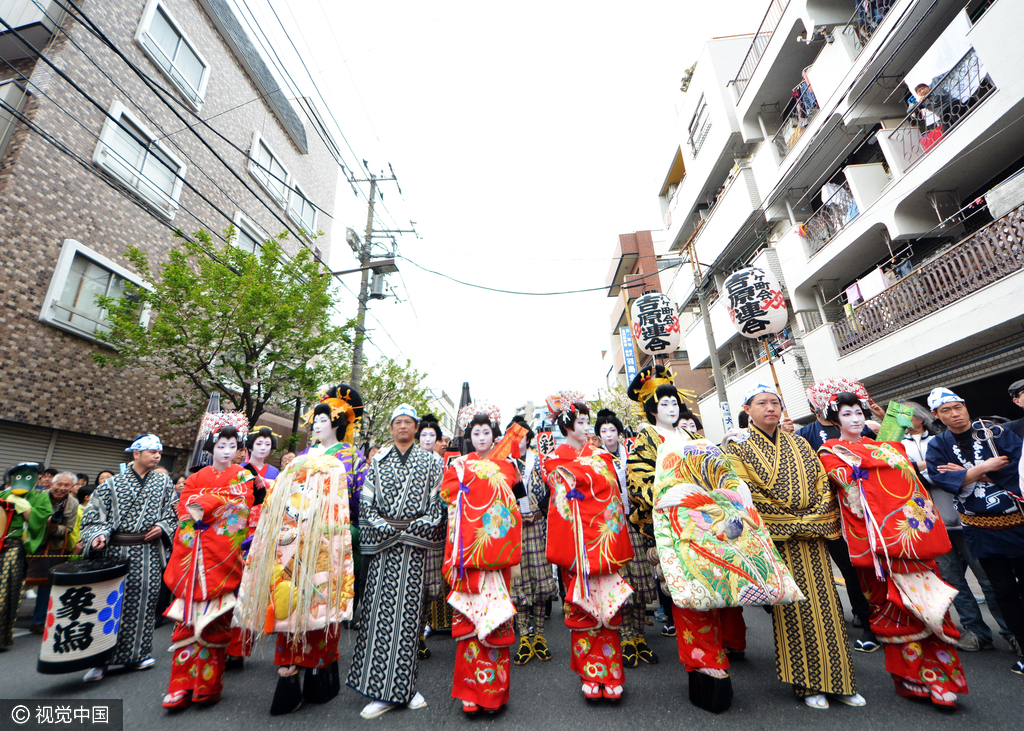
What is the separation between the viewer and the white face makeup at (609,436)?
16.3ft

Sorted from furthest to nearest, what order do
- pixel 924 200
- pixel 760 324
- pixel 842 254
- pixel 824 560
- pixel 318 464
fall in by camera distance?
1. pixel 842 254
2. pixel 924 200
3. pixel 760 324
4. pixel 318 464
5. pixel 824 560

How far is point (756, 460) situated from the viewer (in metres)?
3.26

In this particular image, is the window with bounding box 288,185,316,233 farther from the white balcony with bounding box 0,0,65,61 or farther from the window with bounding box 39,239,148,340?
the white balcony with bounding box 0,0,65,61

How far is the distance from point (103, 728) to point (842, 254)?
45.2ft

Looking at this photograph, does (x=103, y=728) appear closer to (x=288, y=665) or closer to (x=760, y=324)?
(x=288, y=665)

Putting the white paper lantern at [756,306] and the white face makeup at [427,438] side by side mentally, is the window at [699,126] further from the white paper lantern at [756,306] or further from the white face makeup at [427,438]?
the white face makeup at [427,438]

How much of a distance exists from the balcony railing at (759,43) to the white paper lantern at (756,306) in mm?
8354

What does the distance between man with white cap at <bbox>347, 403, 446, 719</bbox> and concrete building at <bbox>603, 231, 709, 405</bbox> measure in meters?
18.9

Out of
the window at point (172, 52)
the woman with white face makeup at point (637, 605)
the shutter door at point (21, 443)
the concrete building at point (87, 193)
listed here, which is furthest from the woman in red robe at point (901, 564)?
the window at point (172, 52)

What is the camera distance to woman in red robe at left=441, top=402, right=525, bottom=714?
2.99 m

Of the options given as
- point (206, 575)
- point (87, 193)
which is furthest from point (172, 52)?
point (206, 575)

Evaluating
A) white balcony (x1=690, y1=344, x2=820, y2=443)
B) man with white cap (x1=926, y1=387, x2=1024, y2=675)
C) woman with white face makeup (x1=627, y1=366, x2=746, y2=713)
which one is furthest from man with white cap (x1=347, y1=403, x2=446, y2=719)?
white balcony (x1=690, y1=344, x2=820, y2=443)

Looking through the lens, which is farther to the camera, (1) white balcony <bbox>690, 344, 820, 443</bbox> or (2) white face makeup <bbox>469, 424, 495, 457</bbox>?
(1) white balcony <bbox>690, 344, 820, 443</bbox>

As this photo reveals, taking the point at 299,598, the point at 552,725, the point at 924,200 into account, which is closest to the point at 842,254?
the point at 924,200
